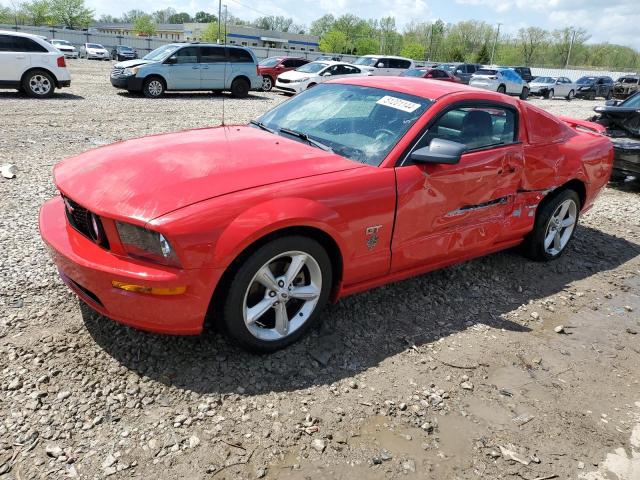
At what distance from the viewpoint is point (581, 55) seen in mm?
91938

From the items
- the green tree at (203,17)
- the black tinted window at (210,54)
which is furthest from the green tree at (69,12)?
the black tinted window at (210,54)

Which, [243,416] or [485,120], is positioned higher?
[485,120]

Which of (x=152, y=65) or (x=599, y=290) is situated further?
(x=152, y=65)

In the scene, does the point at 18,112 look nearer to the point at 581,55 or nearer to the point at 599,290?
the point at 599,290

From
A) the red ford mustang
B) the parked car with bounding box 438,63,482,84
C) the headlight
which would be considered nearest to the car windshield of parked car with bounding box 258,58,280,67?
the parked car with bounding box 438,63,482,84

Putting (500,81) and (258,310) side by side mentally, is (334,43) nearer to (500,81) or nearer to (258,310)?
(500,81)

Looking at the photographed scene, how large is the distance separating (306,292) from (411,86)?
1.87 meters

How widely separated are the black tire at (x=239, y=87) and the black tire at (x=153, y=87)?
2608 millimetres

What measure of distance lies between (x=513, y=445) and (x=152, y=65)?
15.5m

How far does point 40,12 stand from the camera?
85688 millimetres

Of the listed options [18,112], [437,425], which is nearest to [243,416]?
[437,425]

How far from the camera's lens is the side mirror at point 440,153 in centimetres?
326

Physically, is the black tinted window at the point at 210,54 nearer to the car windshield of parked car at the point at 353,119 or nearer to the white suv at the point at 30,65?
the white suv at the point at 30,65

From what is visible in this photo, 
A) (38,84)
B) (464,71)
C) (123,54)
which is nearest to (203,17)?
(123,54)
